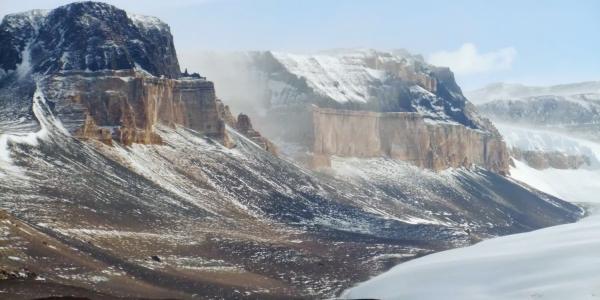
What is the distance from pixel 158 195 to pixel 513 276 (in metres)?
45.9

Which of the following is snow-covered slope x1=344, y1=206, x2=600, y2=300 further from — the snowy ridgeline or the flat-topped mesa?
the flat-topped mesa

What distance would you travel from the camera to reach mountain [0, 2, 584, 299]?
56500 mm

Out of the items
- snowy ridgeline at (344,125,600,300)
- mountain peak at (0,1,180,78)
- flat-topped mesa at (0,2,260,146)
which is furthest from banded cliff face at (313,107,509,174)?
snowy ridgeline at (344,125,600,300)

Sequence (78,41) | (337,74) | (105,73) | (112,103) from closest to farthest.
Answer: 1. (112,103)
2. (105,73)
3. (78,41)
4. (337,74)

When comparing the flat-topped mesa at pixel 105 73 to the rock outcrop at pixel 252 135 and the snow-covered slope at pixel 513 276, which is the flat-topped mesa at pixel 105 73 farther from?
the snow-covered slope at pixel 513 276

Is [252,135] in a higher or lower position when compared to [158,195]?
higher

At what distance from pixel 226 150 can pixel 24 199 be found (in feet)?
167

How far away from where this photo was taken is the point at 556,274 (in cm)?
4566

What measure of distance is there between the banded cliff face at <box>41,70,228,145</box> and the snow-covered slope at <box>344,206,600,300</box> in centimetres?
4711

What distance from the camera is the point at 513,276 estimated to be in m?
48.1

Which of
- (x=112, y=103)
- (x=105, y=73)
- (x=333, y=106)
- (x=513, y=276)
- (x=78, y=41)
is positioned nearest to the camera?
(x=513, y=276)

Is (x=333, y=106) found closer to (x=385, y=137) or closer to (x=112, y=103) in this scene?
(x=385, y=137)

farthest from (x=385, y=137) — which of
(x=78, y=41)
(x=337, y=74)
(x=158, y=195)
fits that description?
(x=158, y=195)

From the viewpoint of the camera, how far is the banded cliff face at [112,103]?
94.7m
